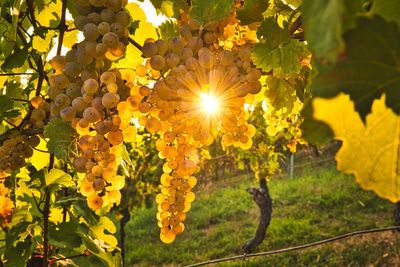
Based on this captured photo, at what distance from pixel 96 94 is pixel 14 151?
0.49 metres

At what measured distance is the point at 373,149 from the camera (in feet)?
1.79

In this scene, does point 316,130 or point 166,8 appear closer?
point 316,130

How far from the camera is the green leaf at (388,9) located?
0.59m

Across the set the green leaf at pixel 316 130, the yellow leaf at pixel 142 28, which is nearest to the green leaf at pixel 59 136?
the yellow leaf at pixel 142 28

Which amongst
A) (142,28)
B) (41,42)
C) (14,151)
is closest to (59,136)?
(14,151)

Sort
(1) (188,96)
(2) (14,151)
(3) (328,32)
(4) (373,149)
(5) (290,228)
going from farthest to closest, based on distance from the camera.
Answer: (5) (290,228), (2) (14,151), (1) (188,96), (4) (373,149), (3) (328,32)

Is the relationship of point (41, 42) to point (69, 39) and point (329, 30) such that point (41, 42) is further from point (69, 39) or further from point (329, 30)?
point (329, 30)

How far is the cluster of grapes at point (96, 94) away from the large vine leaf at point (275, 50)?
0.36 meters

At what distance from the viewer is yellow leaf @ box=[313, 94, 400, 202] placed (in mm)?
525

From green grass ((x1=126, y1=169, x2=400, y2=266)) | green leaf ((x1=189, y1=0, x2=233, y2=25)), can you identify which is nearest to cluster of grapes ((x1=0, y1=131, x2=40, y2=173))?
green leaf ((x1=189, y1=0, x2=233, y2=25))

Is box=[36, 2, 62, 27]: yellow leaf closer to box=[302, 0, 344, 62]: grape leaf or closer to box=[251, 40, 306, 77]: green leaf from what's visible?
box=[251, 40, 306, 77]: green leaf

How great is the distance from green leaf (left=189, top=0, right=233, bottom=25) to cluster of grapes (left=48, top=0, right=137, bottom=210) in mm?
185

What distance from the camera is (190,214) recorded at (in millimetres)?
A: 13883

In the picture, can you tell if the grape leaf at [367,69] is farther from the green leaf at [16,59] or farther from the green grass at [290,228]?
the green grass at [290,228]
